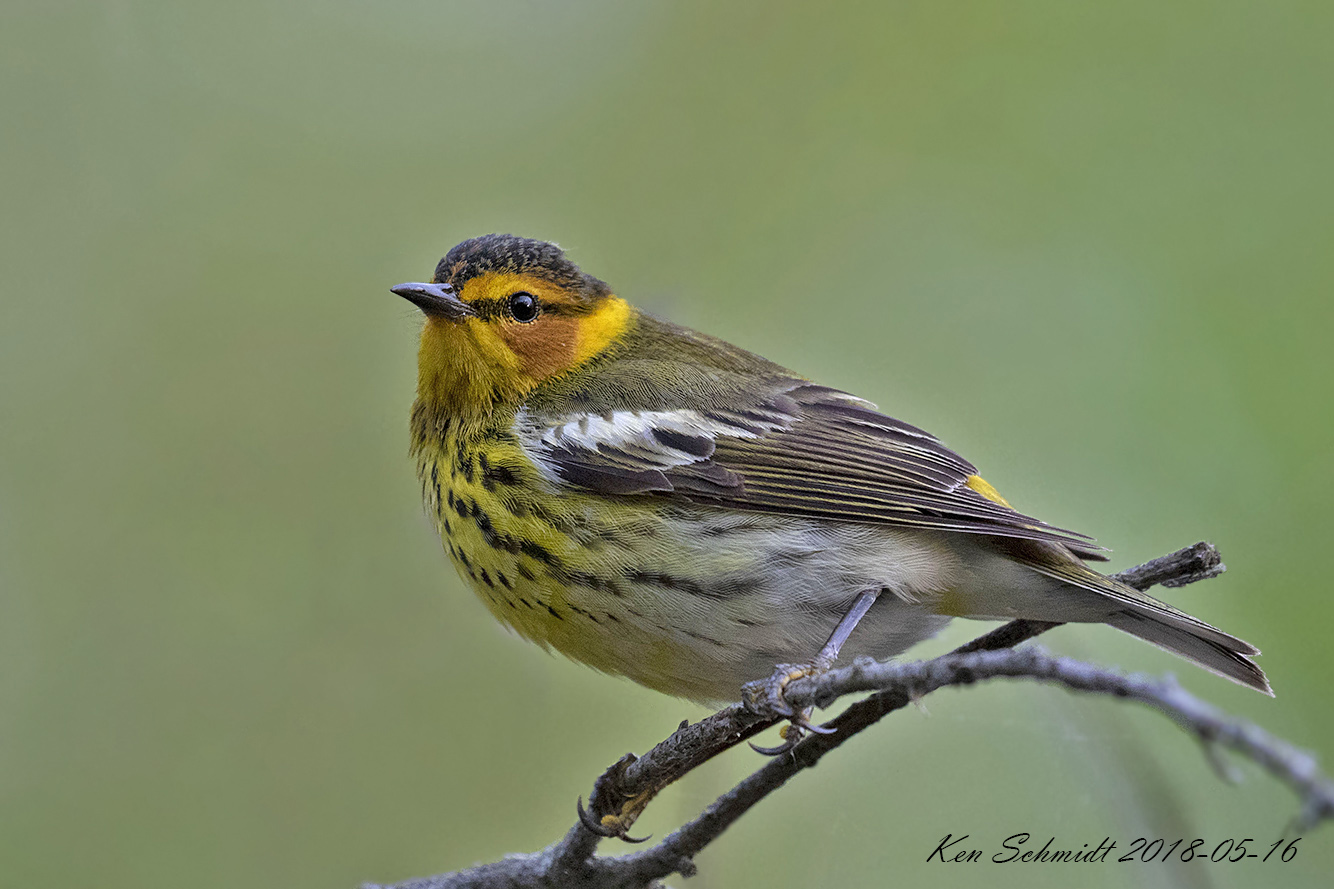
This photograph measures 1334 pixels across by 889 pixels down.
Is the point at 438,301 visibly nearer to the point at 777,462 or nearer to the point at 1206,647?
the point at 777,462

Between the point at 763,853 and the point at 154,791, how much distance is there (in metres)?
3.25

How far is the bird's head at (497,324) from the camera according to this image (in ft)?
13.7

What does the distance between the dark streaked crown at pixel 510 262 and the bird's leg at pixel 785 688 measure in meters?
1.90

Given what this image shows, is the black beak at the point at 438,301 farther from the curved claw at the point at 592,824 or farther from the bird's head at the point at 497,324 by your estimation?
the curved claw at the point at 592,824

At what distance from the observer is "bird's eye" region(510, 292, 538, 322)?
4.30m

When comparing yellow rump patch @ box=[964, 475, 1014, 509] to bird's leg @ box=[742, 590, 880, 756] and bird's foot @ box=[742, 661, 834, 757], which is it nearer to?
bird's leg @ box=[742, 590, 880, 756]

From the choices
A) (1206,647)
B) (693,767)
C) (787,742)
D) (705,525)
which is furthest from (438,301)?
(1206,647)

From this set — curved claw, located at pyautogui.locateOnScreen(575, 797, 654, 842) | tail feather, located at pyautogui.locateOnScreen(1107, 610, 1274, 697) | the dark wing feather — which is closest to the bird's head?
the dark wing feather

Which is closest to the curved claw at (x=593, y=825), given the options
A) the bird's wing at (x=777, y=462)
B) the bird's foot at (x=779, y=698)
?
the bird's foot at (x=779, y=698)

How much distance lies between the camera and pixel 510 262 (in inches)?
170

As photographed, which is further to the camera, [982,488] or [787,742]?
[982,488]

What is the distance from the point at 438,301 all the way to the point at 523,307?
14.2 inches

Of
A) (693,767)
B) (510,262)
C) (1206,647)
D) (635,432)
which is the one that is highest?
(510,262)

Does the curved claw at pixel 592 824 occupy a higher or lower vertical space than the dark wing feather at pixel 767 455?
lower
